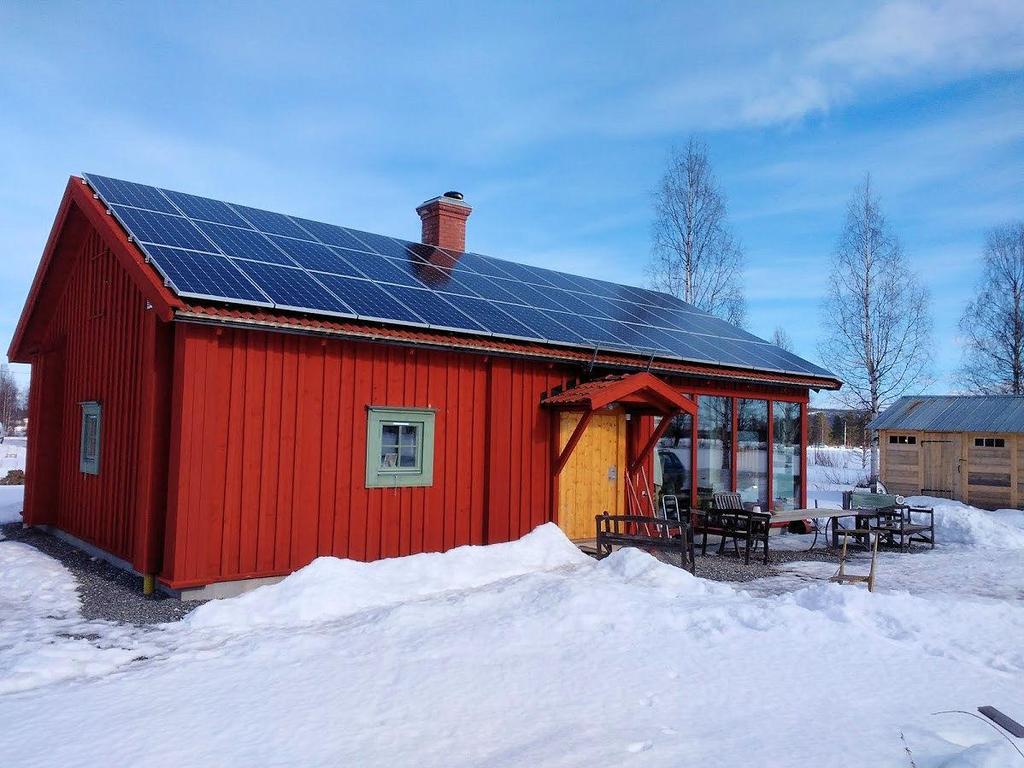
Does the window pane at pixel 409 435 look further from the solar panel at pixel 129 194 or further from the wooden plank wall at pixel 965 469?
the wooden plank wall at pixel 965 469

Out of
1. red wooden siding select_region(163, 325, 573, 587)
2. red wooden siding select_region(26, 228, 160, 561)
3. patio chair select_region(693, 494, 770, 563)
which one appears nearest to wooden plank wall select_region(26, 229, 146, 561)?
red wooden siding select_region(26, 228, 160, 561)

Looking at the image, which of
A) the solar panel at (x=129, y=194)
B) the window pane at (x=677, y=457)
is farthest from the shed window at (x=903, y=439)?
the solar panel at (x=129, y=194)

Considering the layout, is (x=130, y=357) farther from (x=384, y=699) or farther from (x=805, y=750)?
(x=805, y=750)

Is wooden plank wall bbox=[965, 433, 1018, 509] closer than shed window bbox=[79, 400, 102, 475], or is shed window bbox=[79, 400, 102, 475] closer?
shed window bbox=[79, 400, 102, 475]

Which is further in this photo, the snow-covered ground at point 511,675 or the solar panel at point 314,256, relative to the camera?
the solar panel at point 314,256

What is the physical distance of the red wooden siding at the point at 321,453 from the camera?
8.41 m

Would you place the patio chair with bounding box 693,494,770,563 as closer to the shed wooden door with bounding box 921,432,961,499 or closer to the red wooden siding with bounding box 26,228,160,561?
the red wooden siding with bounding box 26,228,160,561

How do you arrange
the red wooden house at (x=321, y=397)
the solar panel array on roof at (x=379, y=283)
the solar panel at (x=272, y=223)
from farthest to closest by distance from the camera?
the solar panel at (x=272, y=223), the solar panel array on roof at (x=379, y=283), the red wooden house at (x=321, y=397)

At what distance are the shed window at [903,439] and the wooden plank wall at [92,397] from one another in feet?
68.9

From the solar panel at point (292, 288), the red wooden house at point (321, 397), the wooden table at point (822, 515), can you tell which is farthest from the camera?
the wooden table at point (822, 515)

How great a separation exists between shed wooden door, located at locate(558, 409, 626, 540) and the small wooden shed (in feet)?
44.9

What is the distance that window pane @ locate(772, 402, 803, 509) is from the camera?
15320 millimetres

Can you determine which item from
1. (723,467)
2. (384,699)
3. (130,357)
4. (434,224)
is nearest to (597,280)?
(434,224)

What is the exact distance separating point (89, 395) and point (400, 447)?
5087mm
